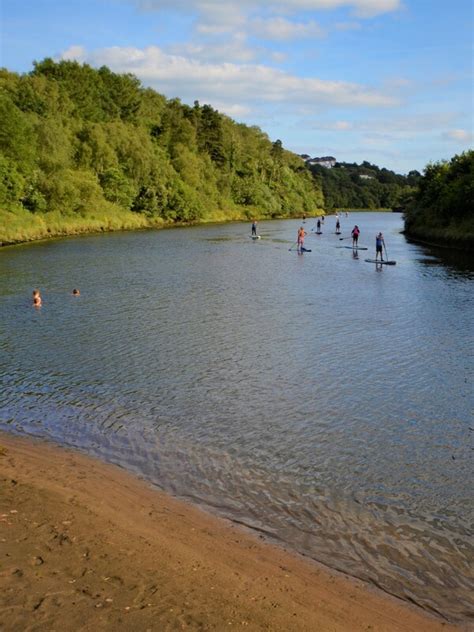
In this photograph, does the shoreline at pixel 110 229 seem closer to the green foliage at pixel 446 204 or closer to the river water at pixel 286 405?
the river water at pixel 286 405

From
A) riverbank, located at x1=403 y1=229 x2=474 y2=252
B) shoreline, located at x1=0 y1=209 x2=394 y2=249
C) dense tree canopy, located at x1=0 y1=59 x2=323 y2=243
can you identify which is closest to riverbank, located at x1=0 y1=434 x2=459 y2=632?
shoreline, located at x1=0 y1=209 x2=394 y2=249

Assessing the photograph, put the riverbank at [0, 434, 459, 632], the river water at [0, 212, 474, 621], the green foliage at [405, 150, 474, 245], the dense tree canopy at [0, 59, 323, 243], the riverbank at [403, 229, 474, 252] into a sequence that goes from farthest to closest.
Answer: the dense tree canopy at [0, 59, 323, 243] → the green foliage at [405, 150, 474, 245] → the riverbank at [403, 229, 474, 252] → the river water at [0, 212, 474, 621] → the riverbank at [0, 434, 459, 632]

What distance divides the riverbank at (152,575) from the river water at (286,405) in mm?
659

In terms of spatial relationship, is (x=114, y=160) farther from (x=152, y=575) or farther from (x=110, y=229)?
(x=152, y=575)

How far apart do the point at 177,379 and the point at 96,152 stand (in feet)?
281

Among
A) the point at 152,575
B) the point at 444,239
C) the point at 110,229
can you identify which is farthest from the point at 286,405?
the point at 110,229

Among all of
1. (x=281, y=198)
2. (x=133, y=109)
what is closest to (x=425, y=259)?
(x=133, y=109)

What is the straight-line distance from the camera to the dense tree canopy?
69875 mm

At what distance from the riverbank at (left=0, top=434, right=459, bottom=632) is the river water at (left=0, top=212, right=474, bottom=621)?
2.16 ft

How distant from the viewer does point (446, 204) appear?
6725cm

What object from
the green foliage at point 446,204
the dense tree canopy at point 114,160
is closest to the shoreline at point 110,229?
the dense tree canopy at point 114,160

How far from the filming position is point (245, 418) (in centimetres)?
1478

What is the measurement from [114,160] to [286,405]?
A: 89538mm

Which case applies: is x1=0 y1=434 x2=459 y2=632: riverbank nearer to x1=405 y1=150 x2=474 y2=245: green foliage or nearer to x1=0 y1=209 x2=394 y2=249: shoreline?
x1=0 y1=209 x2=394 y2=249: shoreline
